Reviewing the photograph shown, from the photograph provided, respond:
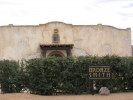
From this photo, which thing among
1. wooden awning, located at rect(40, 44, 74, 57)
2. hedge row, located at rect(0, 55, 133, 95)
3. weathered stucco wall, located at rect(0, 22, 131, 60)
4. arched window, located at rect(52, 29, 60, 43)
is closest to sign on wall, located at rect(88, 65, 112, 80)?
hedge row, located at rect(0, 55, 133, 95)

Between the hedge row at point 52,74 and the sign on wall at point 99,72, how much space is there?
50 cm

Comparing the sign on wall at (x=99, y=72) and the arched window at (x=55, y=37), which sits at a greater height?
the arched window at (x=55, y=37)

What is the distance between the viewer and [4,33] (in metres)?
32.2

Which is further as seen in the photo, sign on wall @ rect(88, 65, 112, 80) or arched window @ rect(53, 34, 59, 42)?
arched window @ rect(53, 34, 59, 42)

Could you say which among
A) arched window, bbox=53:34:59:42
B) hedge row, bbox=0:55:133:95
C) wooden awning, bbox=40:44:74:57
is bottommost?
hedge row, bbox=0:55:133:95

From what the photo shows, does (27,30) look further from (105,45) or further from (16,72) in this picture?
(16,72)

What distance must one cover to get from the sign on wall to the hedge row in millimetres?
498

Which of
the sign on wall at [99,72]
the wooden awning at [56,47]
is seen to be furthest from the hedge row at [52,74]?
the wooden awning at [56,47]

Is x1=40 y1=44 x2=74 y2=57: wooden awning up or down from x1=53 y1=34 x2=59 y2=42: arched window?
down

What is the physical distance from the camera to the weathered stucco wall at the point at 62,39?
105ft

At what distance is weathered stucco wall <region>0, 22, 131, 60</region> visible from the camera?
32.1m

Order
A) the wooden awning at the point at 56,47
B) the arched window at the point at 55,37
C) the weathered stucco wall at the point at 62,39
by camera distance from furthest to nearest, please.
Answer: the arched window at the point at 55,37, the weathered stucco wall at the point at 62,39, the wooden awning at the point at 56,47

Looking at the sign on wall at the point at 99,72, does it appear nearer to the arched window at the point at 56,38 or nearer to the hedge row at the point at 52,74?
the hedge row at the point at 52,74

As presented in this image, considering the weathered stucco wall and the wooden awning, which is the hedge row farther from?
the weathered stucco wall
